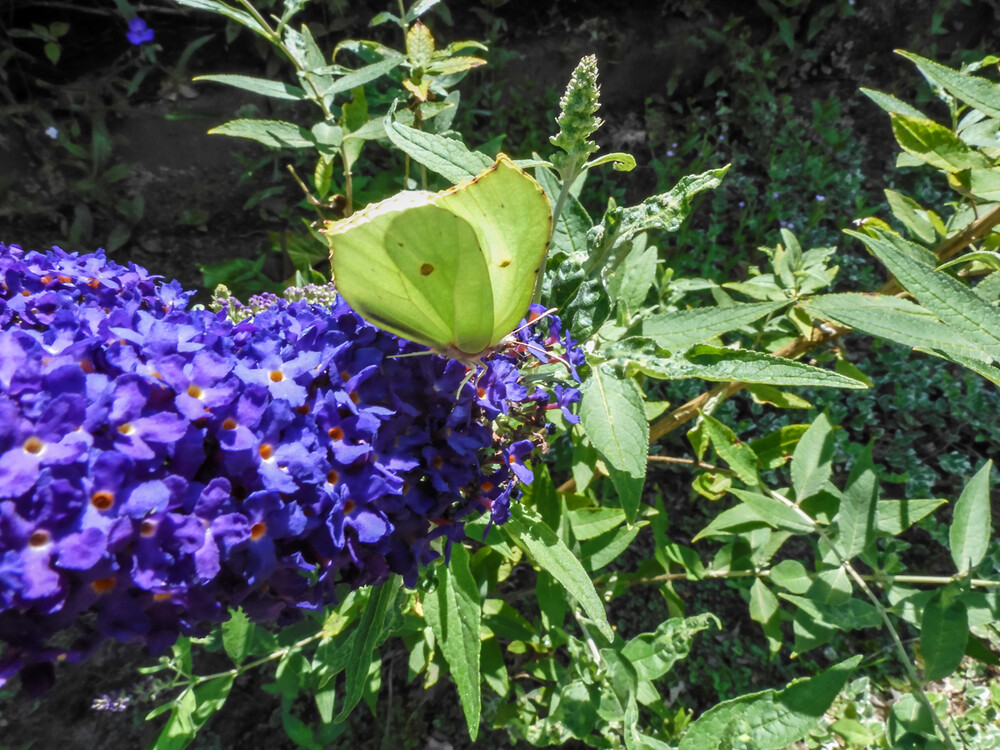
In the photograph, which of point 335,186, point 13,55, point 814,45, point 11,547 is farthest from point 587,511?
point 13,55

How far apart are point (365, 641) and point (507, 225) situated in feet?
3.87

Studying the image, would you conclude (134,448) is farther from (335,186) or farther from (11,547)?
(335,186)

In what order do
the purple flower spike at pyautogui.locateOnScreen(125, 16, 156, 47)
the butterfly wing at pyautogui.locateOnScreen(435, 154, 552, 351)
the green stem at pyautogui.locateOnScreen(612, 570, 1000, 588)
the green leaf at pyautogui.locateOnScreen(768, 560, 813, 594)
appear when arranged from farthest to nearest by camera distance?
the purple flower spike at pyautogui.locateOnScreen(125, 16, 156, 47), the green leaf at pyautogui.locateOnScreen(768, 560, 813, 594), the green stem at pyautogui.locateOnScreen(612, 570, 1000, 588), the butterfly wing at pyautogui.locateOnScreen(435, 154, 552, 351)

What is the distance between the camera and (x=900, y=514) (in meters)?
2.34

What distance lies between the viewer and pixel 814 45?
5.09 metres

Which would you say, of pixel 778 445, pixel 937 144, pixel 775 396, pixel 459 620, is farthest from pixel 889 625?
pixel 937 144

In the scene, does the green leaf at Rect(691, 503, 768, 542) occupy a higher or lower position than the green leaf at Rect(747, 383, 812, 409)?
lower

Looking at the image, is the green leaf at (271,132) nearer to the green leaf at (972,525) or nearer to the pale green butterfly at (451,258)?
the pale green butterfly at (451,258)

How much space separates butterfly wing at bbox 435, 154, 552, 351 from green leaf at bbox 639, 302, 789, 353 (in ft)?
1.39

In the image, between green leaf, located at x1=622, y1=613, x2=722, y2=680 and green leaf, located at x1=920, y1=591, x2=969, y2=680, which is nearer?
green leaf, located at x1=920, y1=591, x2=969, y2=680

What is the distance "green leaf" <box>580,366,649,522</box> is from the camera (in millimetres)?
1454

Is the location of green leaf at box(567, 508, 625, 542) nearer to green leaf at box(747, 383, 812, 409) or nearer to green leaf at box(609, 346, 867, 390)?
green leaf at box(747, 383, 812, 409)

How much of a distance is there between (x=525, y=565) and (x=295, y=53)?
2950mm

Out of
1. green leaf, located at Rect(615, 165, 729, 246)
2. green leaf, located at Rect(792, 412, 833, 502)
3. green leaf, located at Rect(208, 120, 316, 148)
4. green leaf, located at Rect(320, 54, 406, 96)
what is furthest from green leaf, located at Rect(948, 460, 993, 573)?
green leaf, located at Rect(208, 120, 316, 148)
